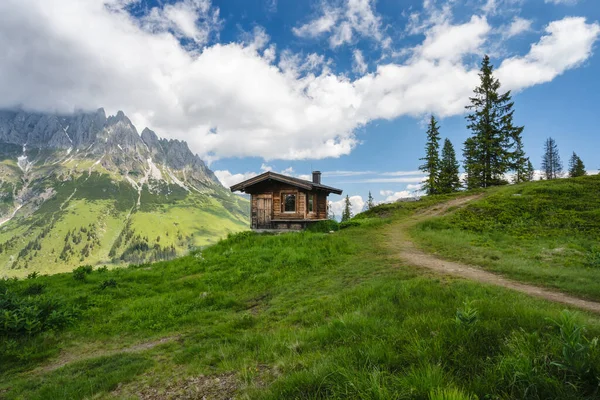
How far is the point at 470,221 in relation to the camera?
76.8ft

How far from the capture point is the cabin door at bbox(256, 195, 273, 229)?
2875 centimetres

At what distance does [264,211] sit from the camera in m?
28.9

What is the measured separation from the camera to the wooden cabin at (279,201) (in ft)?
91.9

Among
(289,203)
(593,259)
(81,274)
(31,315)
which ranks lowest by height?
(31,315)

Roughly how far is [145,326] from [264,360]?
20.9 ft

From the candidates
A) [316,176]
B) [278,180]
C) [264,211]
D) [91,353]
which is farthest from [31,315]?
[316,176]

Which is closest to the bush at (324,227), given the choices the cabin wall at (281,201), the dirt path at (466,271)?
the cabin wall at (281,201)

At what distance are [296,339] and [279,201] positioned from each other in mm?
23258

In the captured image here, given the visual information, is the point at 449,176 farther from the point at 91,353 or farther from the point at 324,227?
the point at 91,353

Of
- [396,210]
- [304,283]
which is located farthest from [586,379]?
[396,210]

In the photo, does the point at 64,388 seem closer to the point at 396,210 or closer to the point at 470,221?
the point at 470,221

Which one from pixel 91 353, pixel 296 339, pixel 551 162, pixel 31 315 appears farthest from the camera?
pixel 551 162

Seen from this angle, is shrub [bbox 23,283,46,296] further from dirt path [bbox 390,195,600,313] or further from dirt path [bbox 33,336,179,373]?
dirt path [bbox 390,195,600,313]

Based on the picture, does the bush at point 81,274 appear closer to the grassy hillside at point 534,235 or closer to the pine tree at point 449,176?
the grassy hillside at point 534,235
